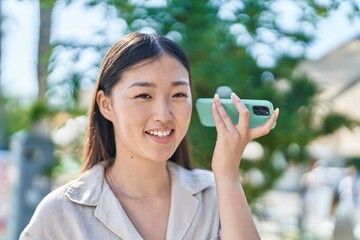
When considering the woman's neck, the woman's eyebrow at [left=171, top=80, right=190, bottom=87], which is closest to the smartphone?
the woman's eyebrow at [left=171, top=80, right=190, bottom=87]

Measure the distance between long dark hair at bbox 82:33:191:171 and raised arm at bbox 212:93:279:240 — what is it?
237 mm

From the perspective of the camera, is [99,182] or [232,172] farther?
[99,182]

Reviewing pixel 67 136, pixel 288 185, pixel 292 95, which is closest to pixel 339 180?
pixel 292 95

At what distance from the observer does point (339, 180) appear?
977 cm

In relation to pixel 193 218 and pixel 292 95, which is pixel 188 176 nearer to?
pixel 193 218

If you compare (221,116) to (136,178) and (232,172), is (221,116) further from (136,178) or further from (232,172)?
(136,178)

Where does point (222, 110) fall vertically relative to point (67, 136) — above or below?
above

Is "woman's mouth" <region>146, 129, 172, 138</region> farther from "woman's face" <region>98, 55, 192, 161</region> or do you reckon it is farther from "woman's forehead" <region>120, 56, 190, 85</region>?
"woman's forehead" <region>120, 56, 190, 85</region>

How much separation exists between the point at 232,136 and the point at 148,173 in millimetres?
294

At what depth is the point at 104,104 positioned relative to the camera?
1976 mm

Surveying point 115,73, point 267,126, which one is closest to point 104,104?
point 115,73

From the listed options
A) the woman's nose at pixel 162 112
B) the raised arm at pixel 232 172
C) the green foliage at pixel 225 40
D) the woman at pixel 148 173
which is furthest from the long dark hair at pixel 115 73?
the green foliage at pixel 225 40

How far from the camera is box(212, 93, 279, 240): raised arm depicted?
69.9 inches

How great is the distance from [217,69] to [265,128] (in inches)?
98.0
